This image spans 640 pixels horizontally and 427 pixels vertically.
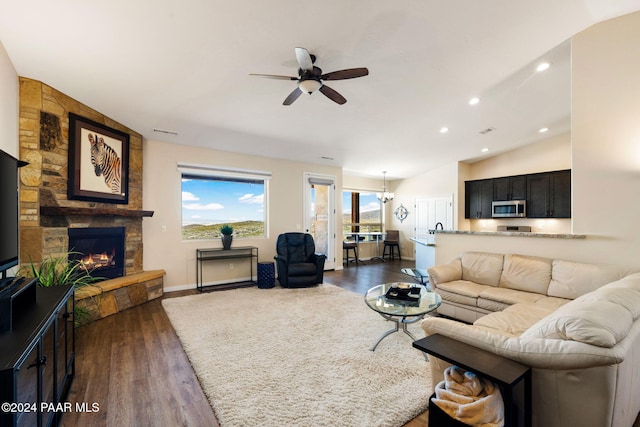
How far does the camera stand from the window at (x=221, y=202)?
5.36 meters

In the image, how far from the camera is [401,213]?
30.3ft

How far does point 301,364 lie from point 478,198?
710cm

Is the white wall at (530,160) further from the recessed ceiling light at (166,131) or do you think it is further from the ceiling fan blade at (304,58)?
the recessed ceiling light at (166,131)

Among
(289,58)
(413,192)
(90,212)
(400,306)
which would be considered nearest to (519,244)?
(400,306)

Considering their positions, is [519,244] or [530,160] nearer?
[519,244]

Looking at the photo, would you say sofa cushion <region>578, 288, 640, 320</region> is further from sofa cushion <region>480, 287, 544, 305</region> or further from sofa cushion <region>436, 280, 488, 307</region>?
sofa cushion <region>436, 280, 488, 307</region>

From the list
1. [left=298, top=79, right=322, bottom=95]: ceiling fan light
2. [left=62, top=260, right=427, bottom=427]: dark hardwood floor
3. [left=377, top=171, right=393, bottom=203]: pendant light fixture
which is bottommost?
[left=62, top=260, right=427, bottom=427]: dark hardwood floor

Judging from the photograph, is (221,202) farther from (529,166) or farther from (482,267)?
(529,166)

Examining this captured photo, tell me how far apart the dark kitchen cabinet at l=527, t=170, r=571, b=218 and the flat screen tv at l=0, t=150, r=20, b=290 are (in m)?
8.60

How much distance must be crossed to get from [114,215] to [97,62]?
217 centimetres

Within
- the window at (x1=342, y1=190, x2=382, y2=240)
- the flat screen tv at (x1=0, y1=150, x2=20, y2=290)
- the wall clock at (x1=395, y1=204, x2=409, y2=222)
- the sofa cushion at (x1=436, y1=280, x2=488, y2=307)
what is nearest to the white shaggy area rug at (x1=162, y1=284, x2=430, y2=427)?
the sofa cushion at (x1=436, y1=280, x2=488, y2=307)

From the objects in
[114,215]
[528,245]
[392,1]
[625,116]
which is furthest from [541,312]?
[114,215]

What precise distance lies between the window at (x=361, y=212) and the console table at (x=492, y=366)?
23.6 ft

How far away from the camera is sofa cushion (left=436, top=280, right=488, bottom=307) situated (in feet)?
10.9
